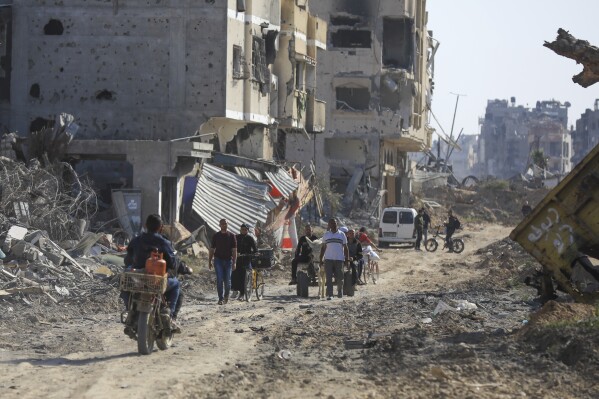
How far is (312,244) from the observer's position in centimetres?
2748

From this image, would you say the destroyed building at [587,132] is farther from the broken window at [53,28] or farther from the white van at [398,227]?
the broken window at [53,28]

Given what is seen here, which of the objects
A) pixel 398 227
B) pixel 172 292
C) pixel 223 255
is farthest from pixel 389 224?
pixel 172 292

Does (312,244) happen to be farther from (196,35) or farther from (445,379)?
(445,379)

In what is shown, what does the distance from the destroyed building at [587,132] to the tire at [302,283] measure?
144332 mm

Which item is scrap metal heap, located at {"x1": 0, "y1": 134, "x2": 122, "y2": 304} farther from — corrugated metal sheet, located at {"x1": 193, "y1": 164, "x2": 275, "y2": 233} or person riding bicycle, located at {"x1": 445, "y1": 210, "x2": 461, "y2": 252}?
person riding bicycle, located at {"x1": 445, "y1": 210, "x2": 461, "y2": 252}

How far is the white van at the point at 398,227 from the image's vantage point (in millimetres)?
48656

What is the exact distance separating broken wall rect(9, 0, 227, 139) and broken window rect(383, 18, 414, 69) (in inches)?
1276

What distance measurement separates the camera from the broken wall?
36.5 meters

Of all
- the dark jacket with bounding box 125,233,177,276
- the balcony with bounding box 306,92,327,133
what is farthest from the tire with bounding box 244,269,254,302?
the balcony with bounding box 306,92,327,133

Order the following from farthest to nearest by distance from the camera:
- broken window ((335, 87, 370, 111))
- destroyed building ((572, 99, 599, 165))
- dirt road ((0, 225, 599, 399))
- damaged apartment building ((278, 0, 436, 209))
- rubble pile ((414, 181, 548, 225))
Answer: destroyed building ((572, 99, 599, 165)) < rubble pile ((414, 181, 548, 225)) < broken window ((335, 87, 370, 111)) < damaged apartment building ((278, 0, 436, 209)) < dirt road ((0, 225, 599, 399))

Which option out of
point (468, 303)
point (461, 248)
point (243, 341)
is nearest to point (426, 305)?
point (468, 303)

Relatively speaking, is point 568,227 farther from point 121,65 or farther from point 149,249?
point 121,65

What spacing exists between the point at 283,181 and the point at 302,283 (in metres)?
15.5

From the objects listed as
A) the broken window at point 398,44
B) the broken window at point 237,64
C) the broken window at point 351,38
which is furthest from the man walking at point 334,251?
the broken window at point 398,44
